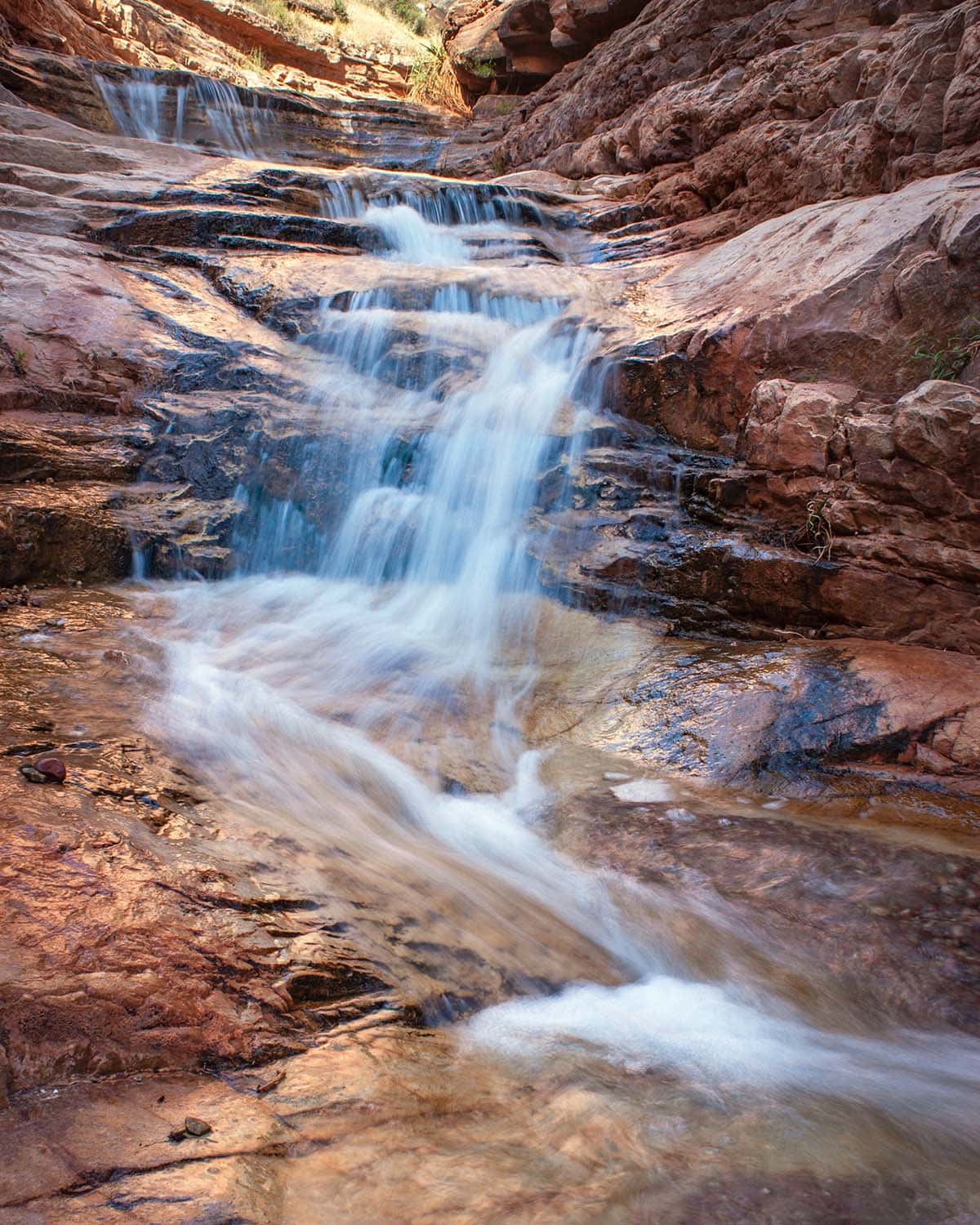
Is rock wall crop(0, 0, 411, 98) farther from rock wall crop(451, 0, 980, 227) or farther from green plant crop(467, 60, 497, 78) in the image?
rock wall crop(451, 0, 980, 227)

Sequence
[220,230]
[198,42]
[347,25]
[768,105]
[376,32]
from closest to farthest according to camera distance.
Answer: [220,230] < [768,105] < [198,42] < [347,25] < [376,32]

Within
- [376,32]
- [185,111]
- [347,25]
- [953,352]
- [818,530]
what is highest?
[376,32]

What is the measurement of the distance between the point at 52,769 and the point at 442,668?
2625mm

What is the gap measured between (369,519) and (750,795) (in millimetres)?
3623

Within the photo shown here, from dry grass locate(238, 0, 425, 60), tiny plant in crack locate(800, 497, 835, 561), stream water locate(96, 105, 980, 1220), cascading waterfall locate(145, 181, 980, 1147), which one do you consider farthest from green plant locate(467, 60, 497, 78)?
tiny plant in crack locate(800, 497, 835, 561)

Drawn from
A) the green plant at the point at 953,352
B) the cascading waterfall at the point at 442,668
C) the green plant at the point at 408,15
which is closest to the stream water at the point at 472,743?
the cascading waterfall at the point at 442,668

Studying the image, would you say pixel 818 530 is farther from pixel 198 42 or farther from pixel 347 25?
pixel 347 25

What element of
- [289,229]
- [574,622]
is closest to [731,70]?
[289,229]

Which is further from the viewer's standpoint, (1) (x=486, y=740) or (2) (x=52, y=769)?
(1) (x=486, y=740)

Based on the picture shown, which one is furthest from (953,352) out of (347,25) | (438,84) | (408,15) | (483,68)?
(408,15)

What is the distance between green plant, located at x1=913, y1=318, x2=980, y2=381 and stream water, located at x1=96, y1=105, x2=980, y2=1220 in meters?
2.54

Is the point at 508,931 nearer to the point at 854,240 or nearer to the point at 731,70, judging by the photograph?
the point at 854,240

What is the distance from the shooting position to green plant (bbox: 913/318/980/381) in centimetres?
509

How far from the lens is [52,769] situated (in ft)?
8.38
